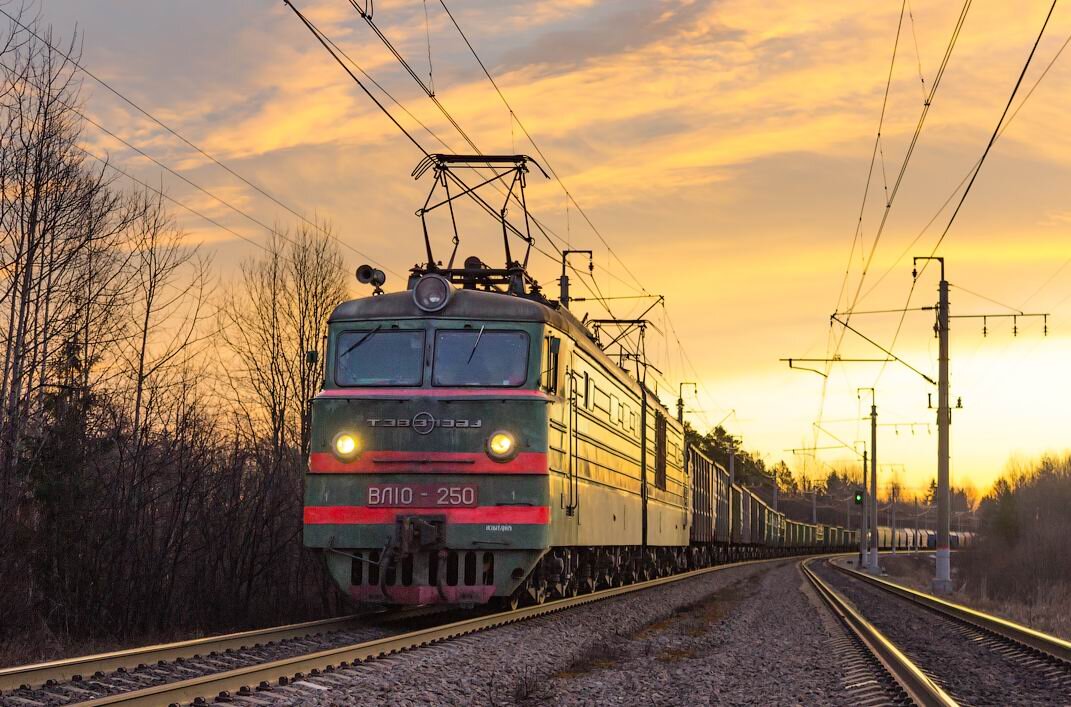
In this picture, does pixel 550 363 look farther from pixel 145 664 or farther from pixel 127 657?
pixel 127 657

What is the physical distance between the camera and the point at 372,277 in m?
13.2

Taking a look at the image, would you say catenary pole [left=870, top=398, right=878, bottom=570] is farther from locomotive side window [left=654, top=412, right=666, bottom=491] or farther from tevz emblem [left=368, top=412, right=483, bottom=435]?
tevz emblem [left=368, top=412, right=483, bottom=435]

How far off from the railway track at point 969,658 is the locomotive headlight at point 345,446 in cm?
550

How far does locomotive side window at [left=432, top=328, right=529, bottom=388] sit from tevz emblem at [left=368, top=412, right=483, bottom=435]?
47cm

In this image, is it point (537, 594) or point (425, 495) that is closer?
point (425, 495)

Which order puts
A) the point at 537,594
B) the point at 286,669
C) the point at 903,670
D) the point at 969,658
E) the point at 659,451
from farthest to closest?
the point at 659,451
the point at 537,594
the point at 969,658
the point at 903,670
the point at 286,669

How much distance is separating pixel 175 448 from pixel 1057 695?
12859 mm

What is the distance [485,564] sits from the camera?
40.1 feet

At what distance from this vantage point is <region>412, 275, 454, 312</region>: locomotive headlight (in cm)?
1262

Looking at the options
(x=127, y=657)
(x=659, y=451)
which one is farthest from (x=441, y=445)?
(x=659, y=451)

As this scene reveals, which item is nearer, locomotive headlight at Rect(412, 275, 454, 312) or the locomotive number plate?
the locomotive number plate

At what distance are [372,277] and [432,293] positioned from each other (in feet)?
3.10

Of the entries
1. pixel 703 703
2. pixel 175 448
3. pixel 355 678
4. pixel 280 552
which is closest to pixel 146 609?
pixel 175 448

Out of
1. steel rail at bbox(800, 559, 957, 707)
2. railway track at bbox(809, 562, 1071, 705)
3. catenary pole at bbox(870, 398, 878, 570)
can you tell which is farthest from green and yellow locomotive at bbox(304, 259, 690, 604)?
catenary pole at bbox(870, 398, 878, 570)
